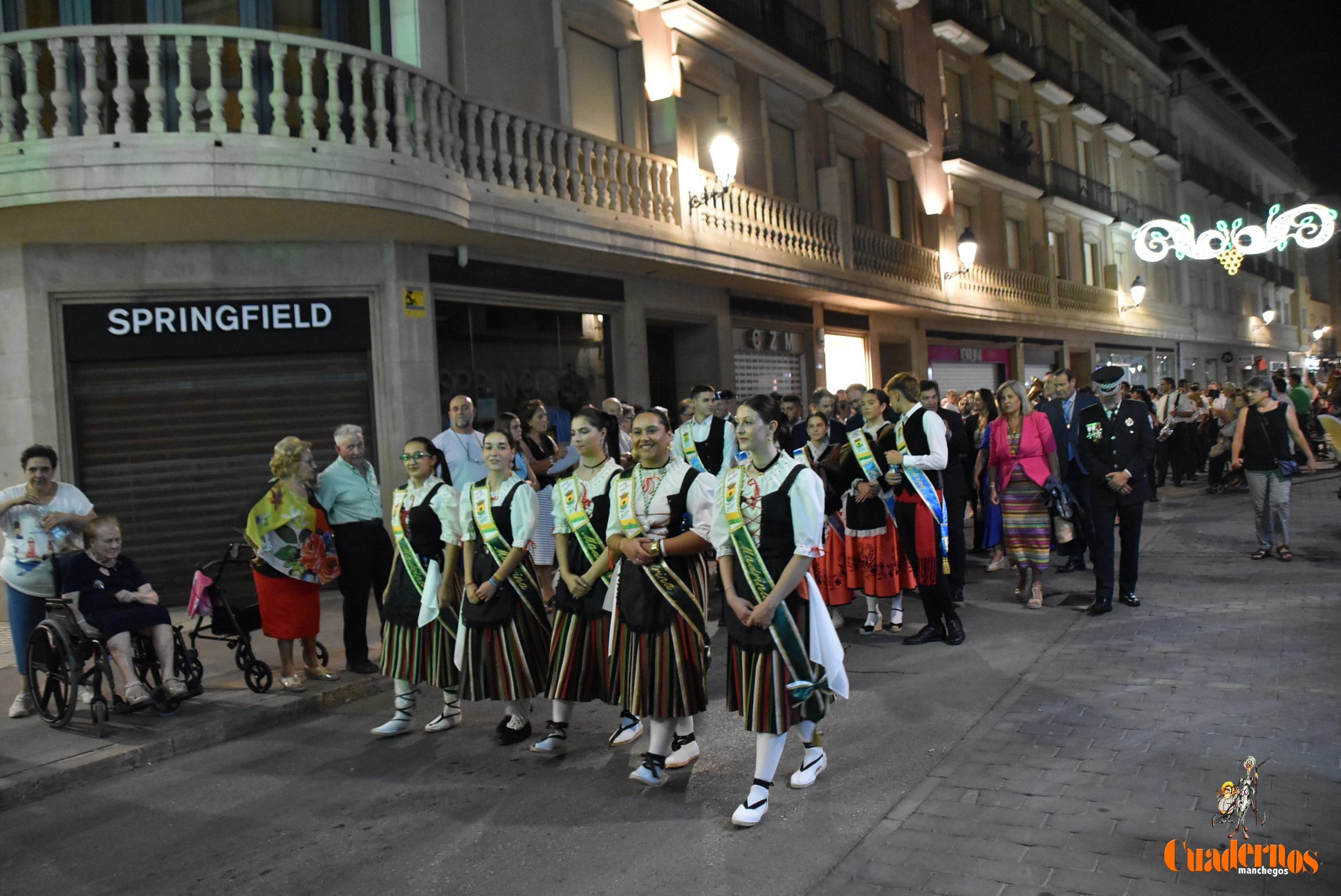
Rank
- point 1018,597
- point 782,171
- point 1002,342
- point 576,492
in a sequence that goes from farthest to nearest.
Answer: point 1002,342 < point 782,171 < point 1018,597 < point 576,492

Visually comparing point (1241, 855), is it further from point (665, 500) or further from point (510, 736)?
point (510, 736)

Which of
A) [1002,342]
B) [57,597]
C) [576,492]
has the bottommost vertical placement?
[57,597]

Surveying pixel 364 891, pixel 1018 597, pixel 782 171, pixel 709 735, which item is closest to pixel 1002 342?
pixel 782 171

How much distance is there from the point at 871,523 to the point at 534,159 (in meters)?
6.03

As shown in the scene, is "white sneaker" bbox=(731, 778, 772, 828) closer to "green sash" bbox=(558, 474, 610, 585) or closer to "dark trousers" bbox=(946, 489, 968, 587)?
"green sash" bbox=(558, 474, 610, 585)

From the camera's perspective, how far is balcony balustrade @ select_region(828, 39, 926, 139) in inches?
763

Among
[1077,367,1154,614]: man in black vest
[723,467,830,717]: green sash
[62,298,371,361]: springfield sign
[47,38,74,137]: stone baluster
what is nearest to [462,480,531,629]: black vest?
[723,467,830,717]: green sash

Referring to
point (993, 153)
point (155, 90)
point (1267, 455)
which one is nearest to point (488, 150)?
point (155, 90)

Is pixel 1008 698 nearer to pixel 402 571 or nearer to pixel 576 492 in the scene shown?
pixel 576 492

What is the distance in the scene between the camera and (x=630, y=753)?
565 cm

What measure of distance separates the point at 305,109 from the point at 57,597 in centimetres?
479

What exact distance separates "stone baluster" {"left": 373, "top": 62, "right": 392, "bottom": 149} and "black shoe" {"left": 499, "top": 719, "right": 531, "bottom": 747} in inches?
236

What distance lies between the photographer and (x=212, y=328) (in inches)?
407

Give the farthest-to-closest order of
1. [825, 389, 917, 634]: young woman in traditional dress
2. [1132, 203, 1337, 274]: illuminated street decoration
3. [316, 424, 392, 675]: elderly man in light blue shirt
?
[1132, 203, 1337, 274]: illuminated street decoration → [825, 389, 917, 634]: young woman in traditional dress → [316, 424, 392, 675]: elderly man in light blue shirt
